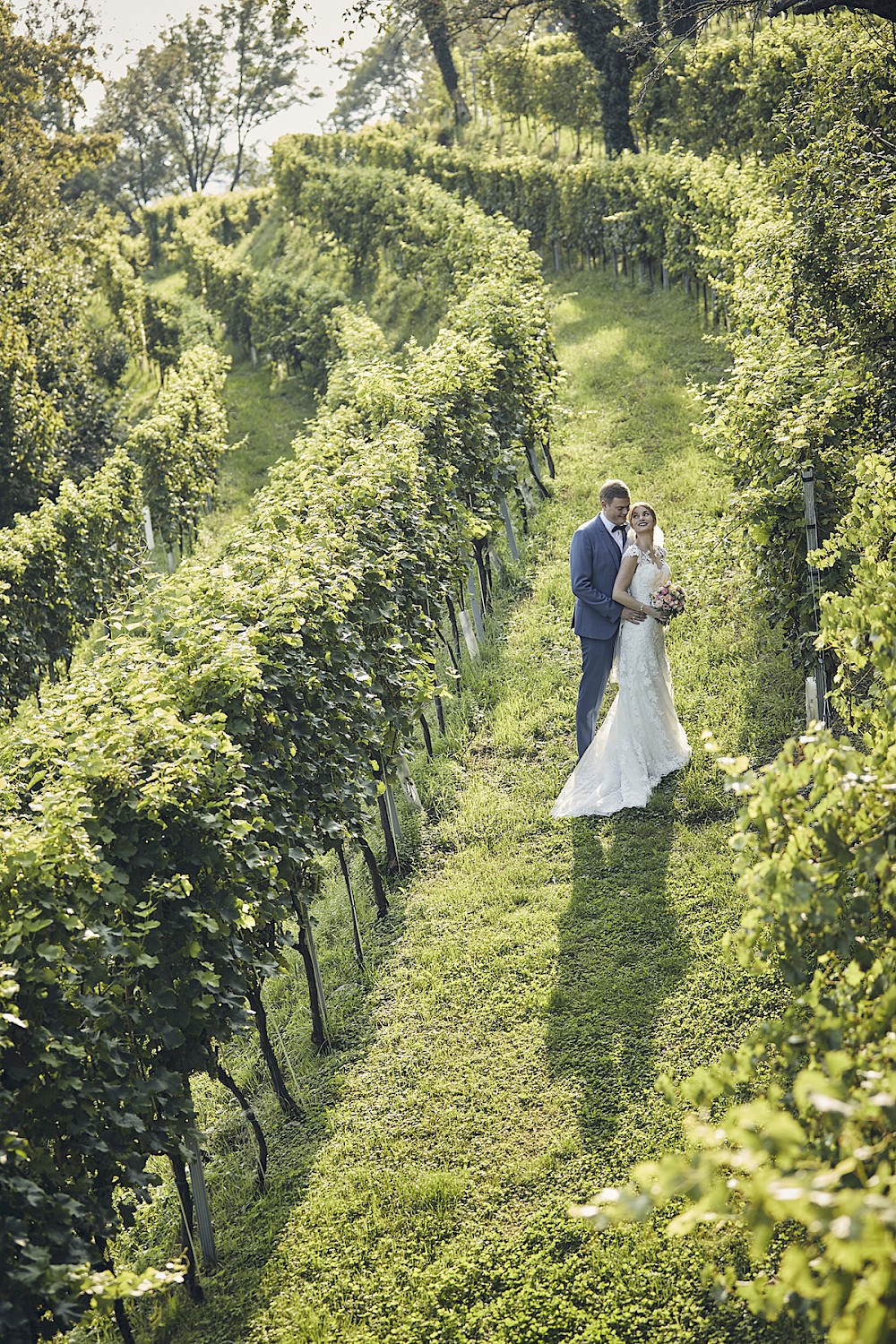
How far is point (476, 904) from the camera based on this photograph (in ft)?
24.2

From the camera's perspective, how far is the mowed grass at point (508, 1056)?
15.3 feet

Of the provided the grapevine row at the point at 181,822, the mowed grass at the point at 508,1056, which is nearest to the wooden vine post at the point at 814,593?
the mowed grass at the point at 508,1056

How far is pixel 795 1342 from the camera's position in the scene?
158 inches

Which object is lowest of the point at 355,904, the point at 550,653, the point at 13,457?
the point at 355,904

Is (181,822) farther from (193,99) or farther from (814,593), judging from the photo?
(193,99)

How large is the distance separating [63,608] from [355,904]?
27.6 feet

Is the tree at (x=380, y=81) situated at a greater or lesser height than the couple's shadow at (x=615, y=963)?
greater

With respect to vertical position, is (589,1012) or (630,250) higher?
(630,250)

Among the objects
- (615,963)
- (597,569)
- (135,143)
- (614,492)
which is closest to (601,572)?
(597,569)

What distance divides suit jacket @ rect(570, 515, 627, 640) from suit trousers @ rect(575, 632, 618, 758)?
0.55 feet

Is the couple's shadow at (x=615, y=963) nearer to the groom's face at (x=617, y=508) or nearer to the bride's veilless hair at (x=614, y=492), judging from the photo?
the groom's face at (x=617, y=508)

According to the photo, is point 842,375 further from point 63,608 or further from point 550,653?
point 63,608

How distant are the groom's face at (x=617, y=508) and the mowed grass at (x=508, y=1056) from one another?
953 mm

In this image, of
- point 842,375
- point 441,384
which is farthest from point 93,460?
point 842,375
